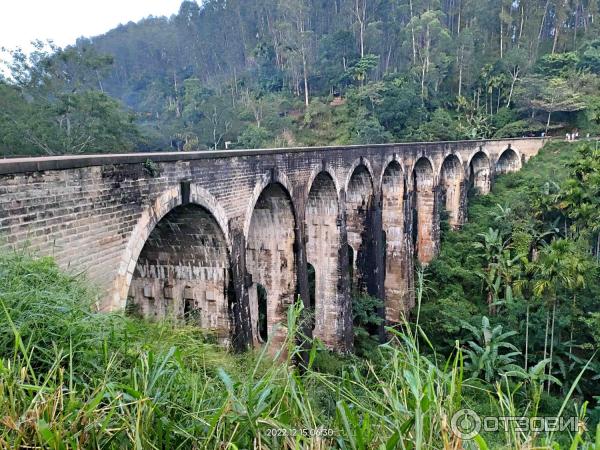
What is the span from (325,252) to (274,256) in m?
2.10

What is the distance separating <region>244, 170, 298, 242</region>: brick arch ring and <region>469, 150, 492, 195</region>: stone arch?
17.1 m

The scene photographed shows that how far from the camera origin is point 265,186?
9.18 meters

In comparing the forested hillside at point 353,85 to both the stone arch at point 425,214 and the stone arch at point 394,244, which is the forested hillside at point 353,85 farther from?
the stone arch at point 425,214

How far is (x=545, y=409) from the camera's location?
33.9 ft

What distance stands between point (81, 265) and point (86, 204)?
709 millimetres

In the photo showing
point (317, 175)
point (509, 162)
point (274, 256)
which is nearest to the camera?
point (274, 256)

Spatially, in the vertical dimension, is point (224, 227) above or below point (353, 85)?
below

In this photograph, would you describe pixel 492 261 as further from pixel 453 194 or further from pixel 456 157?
pixel 456 157

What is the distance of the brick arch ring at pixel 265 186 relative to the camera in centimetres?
854

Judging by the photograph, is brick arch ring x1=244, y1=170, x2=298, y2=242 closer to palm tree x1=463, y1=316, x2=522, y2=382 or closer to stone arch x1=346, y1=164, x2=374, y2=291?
stone arch x1=346, y1=164, x2=374, y2=291

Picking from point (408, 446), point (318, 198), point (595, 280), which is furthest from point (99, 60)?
point (408, 446)

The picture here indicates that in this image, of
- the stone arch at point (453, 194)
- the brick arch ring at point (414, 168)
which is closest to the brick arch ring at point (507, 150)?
the stone arch at point (453, 194)

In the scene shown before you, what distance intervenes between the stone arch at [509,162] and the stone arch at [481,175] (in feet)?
8.88

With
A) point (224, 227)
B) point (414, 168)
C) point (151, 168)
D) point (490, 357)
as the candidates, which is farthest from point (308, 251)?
point (151, 168)
